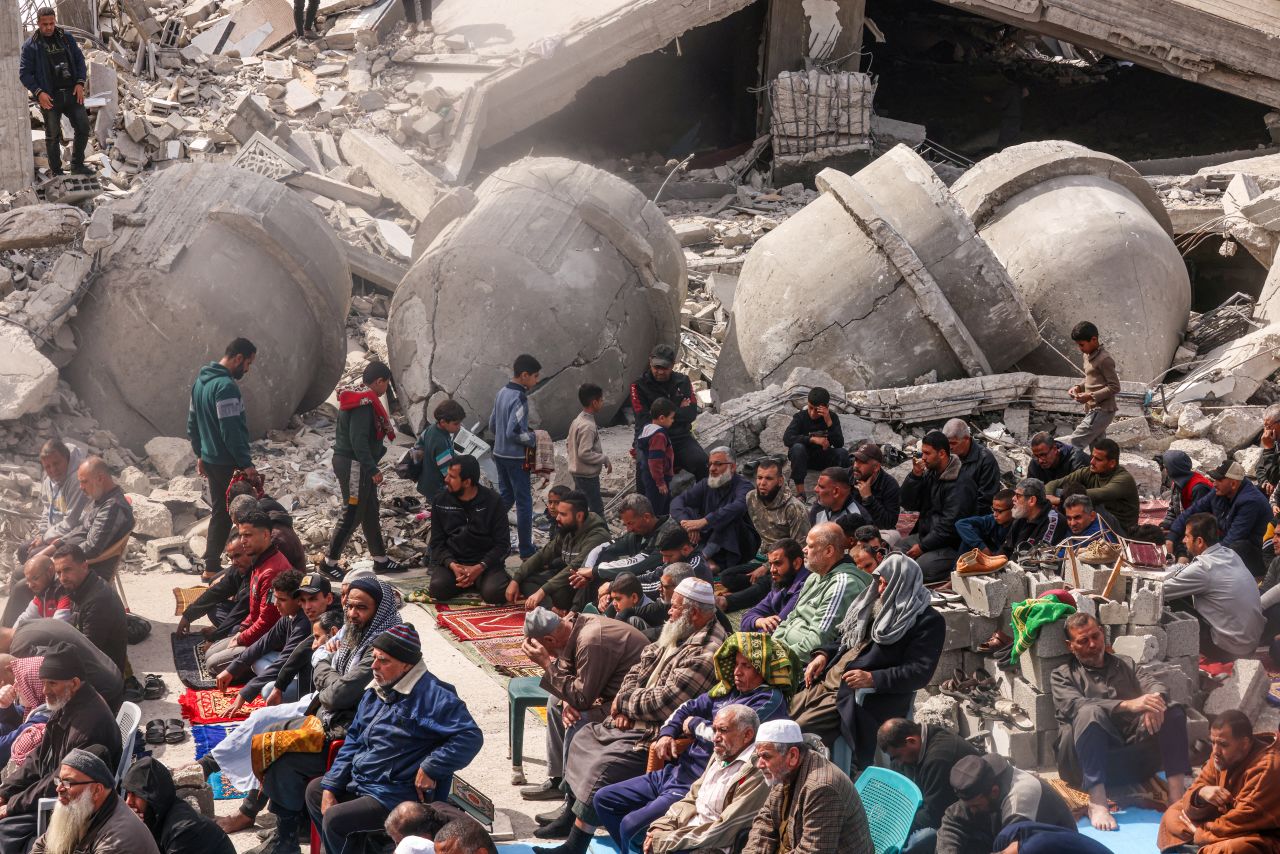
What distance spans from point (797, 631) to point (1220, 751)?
202 cm

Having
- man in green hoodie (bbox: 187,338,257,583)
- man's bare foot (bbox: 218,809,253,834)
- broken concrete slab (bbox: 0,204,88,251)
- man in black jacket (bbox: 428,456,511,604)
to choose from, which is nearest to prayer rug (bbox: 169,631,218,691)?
man in green hoodie (bbox: 187,338,257,583)

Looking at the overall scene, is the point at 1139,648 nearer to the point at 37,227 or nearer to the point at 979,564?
the point at 979,564

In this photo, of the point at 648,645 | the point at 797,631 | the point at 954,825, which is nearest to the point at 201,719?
the point at 648,645

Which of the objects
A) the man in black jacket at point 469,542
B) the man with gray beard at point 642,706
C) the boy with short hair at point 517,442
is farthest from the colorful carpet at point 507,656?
the man with gray beard at point 642,706

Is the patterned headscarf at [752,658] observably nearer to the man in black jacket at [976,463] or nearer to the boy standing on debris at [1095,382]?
the man in black jacket at [976,463]

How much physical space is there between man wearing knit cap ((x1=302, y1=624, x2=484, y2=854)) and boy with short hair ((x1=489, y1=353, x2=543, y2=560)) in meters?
3.91

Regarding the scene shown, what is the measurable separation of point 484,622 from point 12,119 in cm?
783

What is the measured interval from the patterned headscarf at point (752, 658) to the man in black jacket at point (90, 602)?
3288 mm

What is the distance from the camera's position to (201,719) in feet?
25.0

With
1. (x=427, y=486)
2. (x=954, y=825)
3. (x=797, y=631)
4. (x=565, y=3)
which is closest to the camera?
(x=954, y=825)

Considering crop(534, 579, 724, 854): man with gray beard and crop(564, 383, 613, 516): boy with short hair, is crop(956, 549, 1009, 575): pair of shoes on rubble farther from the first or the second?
crop(564, 383, 613, 516): boy with short hair

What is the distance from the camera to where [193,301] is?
11336 mm

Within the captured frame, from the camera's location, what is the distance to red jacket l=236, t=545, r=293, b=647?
314 inches

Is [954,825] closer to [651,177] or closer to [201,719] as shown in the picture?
[201,719]
